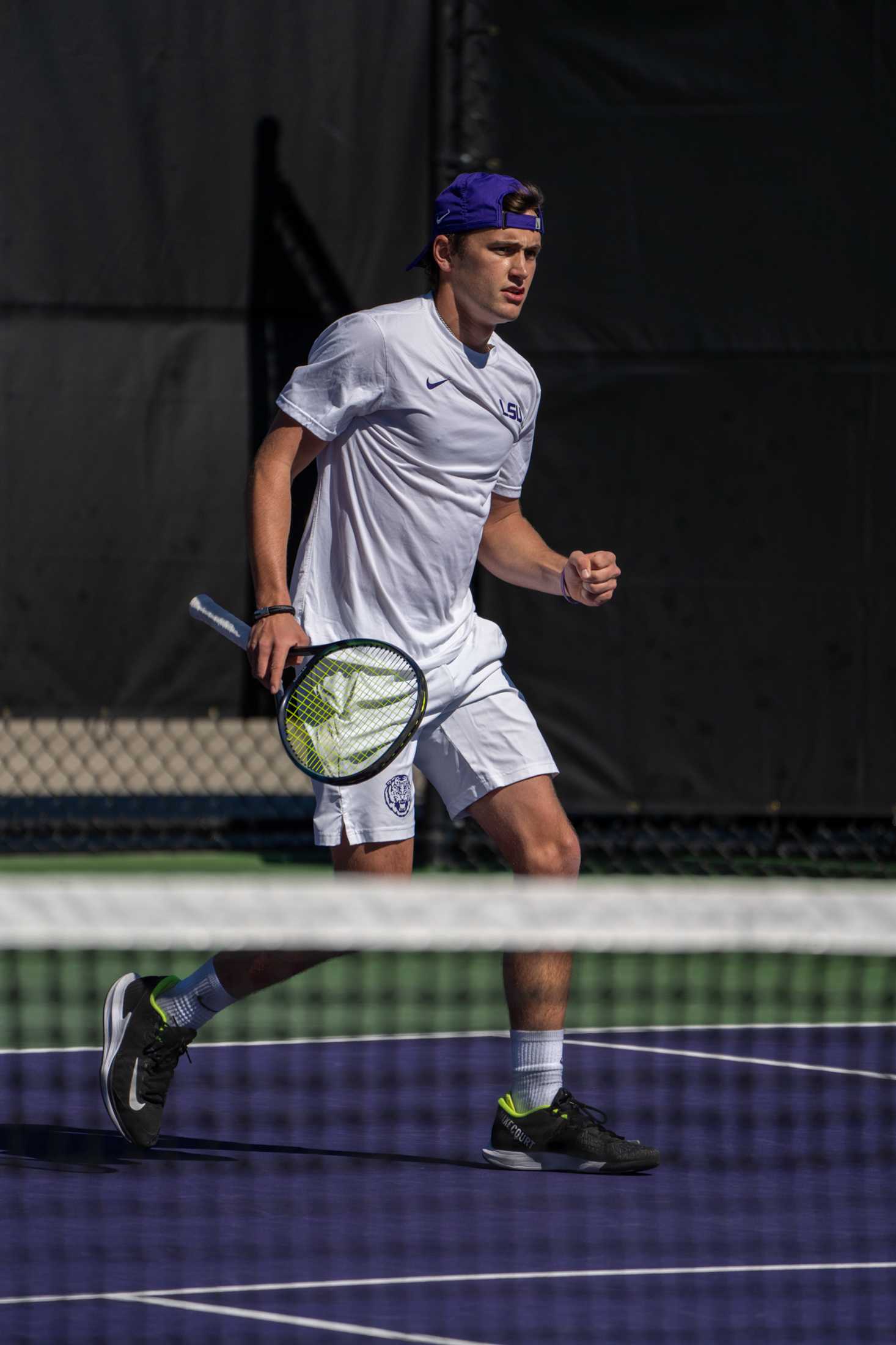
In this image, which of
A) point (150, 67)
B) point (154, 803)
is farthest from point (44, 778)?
point (150, 67)

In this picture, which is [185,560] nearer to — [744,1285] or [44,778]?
[44,778]

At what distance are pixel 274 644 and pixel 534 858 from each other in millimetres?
649

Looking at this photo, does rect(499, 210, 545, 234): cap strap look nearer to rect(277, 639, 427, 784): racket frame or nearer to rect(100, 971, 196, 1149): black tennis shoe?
rect(277, 639, 427, 784): racket frame

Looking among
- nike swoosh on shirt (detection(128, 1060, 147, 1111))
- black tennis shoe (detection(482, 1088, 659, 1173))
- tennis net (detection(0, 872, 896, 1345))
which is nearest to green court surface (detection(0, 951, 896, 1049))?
tennis net (detection(0, 872, 896, 1345))

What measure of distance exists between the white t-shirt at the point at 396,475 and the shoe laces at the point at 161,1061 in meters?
0.73

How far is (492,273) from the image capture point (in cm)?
432

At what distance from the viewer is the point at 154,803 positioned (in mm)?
8422

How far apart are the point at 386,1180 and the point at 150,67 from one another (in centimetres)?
473

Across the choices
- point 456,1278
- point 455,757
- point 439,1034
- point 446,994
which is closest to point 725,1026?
point 439,1034

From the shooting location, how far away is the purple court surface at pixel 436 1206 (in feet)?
10.9

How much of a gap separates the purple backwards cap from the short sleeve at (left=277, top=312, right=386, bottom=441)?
17 cm

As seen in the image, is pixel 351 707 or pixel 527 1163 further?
pixel 527 1163

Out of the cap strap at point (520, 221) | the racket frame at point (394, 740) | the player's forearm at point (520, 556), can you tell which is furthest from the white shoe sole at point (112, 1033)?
the cap strap at point (520, 221)

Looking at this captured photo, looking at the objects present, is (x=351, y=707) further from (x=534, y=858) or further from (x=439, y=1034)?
(x=439, y=1034)
